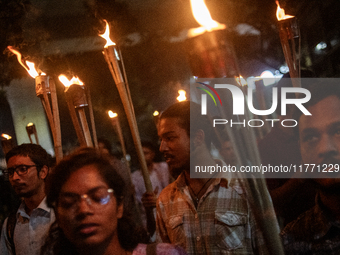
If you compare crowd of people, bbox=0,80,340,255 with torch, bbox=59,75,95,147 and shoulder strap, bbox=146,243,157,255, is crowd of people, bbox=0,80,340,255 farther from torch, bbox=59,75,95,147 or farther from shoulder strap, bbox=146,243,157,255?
torch, bbox=59,75,95,147

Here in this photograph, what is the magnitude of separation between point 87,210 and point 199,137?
1.11m

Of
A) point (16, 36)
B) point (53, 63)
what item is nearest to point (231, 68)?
point (16, 36)

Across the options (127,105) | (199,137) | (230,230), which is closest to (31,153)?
(127,105)

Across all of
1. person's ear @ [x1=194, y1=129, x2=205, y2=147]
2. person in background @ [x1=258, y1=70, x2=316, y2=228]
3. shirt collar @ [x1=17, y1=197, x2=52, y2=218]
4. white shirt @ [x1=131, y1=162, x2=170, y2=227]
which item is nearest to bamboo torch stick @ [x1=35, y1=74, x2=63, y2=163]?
shirt collar @ [x1=17, y1=197, x2=52, y2=218]

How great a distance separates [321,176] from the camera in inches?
62.0

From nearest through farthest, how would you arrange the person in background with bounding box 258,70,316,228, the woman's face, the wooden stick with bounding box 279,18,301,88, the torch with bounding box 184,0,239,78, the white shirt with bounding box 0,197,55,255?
the torch with bounding box 184,0,239,78 < the woman's face < the wooden stick with bounding box 279,18,301,88 < the person in background with bounding box 258,70,316,228 < the white shirt with bounding box 0,197,55,255

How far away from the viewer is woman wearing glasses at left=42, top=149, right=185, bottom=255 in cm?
131

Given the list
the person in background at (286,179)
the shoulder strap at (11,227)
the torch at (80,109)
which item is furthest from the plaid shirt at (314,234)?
the shoulder strap at (11,227)

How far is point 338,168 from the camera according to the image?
1474 mm

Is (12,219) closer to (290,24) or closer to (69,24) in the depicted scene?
(290,24)

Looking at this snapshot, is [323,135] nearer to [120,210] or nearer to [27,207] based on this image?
[120,210]

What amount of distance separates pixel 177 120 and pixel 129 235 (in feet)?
3.17

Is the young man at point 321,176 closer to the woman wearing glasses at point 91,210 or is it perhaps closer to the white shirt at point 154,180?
the woman wearing glasses at point 91,210

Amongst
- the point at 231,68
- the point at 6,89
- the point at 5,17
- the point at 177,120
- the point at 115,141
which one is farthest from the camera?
the point at 115,141
